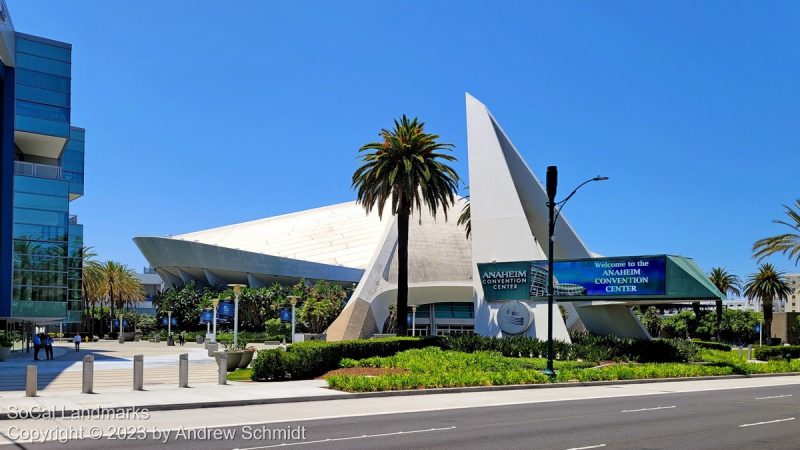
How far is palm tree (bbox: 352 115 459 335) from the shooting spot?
42250 mm

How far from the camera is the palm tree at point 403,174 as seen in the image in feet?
139

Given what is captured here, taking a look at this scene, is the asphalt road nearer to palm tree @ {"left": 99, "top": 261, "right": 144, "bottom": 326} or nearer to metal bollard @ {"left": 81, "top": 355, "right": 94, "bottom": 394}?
metal bollard @ {"left": 81, "top": 355, "right": 94, "bottom": 394}

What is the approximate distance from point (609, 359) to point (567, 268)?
4.77m

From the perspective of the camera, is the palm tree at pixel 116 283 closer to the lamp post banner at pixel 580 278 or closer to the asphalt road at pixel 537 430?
the lamp post banner at pixel 580 278

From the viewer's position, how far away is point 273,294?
80312 mm

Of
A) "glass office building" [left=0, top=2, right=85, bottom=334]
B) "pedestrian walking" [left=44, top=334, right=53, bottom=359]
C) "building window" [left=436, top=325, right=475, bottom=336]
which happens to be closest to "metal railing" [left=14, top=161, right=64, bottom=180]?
"glass office building" [left=0, top=2, right=85, bottom=334]

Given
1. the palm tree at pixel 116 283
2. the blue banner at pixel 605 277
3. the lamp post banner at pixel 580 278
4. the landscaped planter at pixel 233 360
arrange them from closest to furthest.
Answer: the landscaped planter at pixel 233 360 < the blue banner at pixel 605 277 < the lamp post banner at pixel 580 278 < the palm tree at pixel 116 283

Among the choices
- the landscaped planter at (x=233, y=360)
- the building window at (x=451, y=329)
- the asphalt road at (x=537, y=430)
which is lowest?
the building window at (x=451, y=329)

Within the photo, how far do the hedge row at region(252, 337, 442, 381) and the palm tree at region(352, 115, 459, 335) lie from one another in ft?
27.3

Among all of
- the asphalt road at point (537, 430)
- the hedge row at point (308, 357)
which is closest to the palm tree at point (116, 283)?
the hedge row at point (308, 357)

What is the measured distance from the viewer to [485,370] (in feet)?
99.1

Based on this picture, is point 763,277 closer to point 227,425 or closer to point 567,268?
point 567,268

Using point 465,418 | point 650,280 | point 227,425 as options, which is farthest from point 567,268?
point 227,425

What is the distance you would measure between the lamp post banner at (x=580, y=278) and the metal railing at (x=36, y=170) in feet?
79.0
